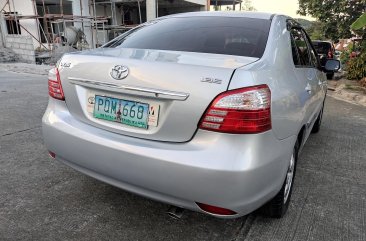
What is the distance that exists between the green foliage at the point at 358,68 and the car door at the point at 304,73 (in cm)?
876

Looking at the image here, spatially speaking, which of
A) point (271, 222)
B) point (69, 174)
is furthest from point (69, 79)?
point (271, 222)

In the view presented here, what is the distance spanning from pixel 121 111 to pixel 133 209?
92cm

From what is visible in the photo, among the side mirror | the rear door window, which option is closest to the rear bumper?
the rear door window

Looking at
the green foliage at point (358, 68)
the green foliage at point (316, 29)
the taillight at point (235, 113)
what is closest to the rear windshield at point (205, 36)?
the taillight at point (235, 113)

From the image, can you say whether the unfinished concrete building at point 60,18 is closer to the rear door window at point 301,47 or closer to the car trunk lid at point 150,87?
the rear door window at point 301,47

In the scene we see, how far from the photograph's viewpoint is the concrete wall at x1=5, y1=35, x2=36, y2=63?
14883 millimetres

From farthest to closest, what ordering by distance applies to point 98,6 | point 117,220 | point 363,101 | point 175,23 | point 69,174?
point 98,6, point 363,101, point 69,174, point 175,23, point 117,220

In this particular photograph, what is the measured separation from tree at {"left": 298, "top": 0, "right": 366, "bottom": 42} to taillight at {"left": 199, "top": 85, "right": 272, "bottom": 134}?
14.4 m

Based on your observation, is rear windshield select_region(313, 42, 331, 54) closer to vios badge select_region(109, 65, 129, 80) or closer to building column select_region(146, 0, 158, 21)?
building column select_region(146, 0, 158, 21)

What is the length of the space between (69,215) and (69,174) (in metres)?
0.72

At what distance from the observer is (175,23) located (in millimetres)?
2959

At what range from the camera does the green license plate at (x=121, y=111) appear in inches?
79.0

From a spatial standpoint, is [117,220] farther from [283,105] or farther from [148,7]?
[148,7]

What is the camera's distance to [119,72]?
2059 mm
